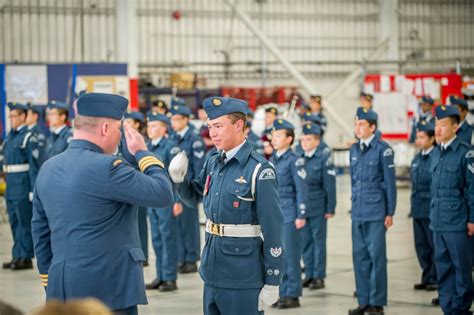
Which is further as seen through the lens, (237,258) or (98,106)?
(237,258)

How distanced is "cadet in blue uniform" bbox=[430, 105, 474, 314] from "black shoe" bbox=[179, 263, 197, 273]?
395 centimetres

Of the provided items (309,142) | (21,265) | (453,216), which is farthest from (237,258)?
(21,265)

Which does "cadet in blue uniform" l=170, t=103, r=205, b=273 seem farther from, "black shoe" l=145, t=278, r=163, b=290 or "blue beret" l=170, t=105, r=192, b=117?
"black shoe" l=145, t=278, r=163, b=290

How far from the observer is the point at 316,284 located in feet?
30.7

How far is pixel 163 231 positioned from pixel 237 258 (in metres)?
4.54

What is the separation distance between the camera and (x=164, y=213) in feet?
31.0

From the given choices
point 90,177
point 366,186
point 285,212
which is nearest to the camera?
point 90,177

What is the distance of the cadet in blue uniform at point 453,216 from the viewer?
23.6 feet

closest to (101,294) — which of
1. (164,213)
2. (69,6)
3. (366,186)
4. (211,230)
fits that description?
(211,230)

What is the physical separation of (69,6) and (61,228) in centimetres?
2165

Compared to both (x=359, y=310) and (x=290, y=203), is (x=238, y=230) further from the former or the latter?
(x=290, y=203)

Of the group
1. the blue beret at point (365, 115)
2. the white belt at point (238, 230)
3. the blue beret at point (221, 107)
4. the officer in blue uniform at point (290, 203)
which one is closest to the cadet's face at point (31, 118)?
the officer in blue uniform at point (290, 203)

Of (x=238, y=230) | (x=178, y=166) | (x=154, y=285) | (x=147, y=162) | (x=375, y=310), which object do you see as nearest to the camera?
(x=147, y=162)

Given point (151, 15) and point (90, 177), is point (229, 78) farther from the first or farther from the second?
point (90, 177)
